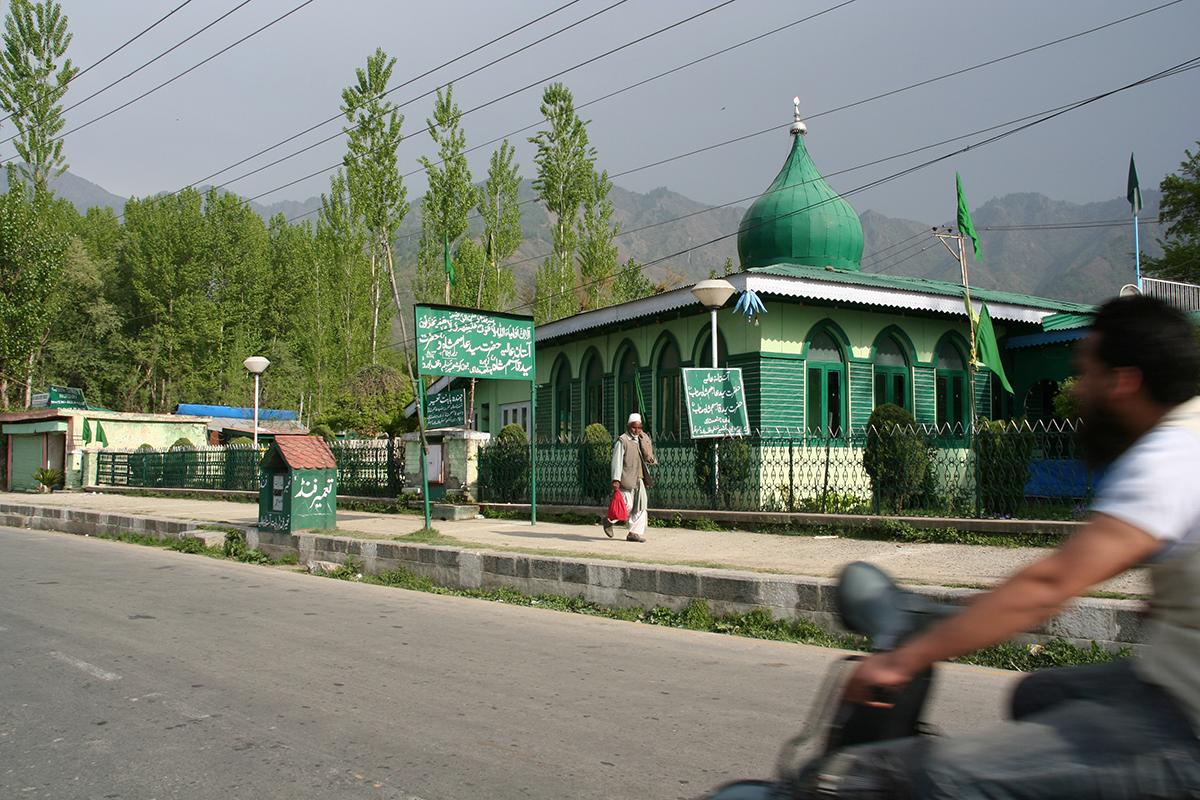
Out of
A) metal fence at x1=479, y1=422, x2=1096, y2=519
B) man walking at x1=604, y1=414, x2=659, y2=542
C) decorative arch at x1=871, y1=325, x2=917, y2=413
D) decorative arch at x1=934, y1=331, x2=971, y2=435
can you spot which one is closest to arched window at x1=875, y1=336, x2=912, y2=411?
decorative arch at x1=871, y1=325, x2=917, y2=413

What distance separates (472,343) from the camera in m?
13.6

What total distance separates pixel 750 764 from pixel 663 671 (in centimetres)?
205

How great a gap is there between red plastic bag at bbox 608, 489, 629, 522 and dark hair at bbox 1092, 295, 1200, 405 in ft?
34.2

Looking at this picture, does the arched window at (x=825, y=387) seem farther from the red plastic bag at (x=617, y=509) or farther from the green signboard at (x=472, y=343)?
the green signboard at (x=472, y=343)

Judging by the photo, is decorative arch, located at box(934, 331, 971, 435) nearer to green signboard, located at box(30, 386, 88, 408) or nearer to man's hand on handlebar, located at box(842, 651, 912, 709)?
man's hand on handlebar, located at box(842, 651, 912, 709)

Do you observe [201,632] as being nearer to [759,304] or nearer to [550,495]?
[550,495]

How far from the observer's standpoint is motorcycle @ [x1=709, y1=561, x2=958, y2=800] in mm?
1712

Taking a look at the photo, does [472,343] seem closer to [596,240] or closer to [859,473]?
[859,473]

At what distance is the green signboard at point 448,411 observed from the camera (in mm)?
16328

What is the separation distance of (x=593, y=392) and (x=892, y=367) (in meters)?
7.09

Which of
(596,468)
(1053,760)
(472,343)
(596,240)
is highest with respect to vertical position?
(596,240)

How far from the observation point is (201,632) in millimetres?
7348

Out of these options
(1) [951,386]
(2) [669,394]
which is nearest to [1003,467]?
(1) [951,386]

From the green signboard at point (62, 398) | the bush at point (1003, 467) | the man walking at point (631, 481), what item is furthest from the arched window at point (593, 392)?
the green signboard at point (62, 398)
